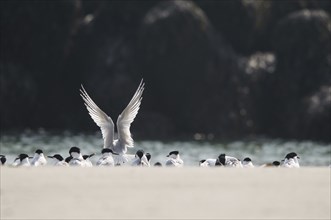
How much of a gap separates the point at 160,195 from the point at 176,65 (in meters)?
59.2

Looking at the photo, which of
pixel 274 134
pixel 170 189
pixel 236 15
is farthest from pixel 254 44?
pixel 170 189

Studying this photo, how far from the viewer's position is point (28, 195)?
1625cm

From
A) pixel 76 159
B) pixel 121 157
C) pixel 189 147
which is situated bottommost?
pixel 76 159

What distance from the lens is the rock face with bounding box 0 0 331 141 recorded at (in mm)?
74125

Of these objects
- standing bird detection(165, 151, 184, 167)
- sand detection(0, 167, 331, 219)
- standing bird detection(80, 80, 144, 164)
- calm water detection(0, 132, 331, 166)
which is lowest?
sand detection(0, 167, 331, 219)

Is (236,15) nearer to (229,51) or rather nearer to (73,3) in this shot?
(229,51)

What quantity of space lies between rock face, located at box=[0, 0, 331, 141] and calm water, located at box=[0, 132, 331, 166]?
4606 mm

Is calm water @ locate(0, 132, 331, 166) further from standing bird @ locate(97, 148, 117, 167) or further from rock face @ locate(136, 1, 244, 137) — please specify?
standing bird @ locate(97, 148, 117, 167)

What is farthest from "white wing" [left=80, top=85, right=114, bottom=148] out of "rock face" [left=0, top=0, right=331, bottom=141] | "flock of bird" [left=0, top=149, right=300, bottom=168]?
"rock face" [left=0, top=0, right=331, bottom=141]

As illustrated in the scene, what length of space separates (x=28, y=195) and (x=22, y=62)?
6260 cm

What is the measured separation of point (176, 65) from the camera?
75.3 meters

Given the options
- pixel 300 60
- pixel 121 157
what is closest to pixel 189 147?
pixel 300 60

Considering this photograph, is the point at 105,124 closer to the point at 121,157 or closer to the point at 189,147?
the point at 121,157

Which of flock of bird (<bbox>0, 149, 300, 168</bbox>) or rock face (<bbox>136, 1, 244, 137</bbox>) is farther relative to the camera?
rock face (<bbox>136, 1, 244, 137</bbox>)
